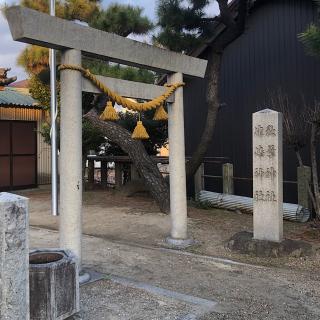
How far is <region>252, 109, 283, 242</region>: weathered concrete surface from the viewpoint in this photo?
751cm

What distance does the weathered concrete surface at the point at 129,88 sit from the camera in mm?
6195

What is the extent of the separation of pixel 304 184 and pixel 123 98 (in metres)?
5.27

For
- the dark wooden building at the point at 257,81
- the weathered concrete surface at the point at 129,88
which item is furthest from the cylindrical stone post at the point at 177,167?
the dark wooden building at the point at 257,81

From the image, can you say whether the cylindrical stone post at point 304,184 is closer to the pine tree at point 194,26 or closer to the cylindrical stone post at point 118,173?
the pine tree at point 194,26

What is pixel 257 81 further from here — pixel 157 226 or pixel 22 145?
pixel 22 145

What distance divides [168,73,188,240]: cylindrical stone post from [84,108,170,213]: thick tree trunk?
2.76 meters

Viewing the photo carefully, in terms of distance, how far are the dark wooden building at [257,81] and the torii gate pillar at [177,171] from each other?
339 centimetres

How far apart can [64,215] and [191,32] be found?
605cm

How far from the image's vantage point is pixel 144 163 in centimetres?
1112

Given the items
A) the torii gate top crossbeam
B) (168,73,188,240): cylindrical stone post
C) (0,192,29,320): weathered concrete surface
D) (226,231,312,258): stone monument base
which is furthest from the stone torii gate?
(226,231,312,258): stone monument base

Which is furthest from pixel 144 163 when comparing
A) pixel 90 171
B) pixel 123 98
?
pixel 90 171

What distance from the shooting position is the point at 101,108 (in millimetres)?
13242

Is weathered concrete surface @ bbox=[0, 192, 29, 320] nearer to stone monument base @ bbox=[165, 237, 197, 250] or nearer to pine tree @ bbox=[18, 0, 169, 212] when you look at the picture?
stone monument base @ bbox=[165, 237, 197, 250]

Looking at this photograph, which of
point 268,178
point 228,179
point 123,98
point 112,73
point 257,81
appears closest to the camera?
point 123,98
